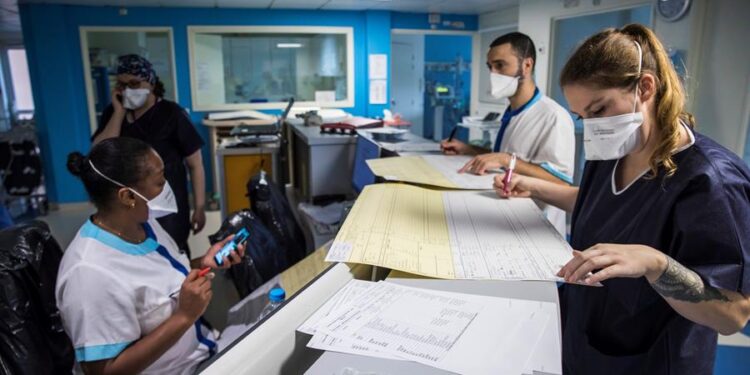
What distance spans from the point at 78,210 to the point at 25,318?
5070 mm

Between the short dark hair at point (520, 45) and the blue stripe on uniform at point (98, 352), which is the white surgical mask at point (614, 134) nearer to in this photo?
the short dark hair at point (520, 45)

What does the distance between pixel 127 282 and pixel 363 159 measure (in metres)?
0.96

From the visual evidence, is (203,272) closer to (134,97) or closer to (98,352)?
(98,352)

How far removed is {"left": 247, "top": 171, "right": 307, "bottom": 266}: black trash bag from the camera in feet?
7.84

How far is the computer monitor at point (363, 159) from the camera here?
1.74 m

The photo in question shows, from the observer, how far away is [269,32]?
5.87 m

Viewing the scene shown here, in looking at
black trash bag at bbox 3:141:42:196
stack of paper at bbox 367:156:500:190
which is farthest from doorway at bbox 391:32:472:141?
stack of paper at bbox 367:156:500:190

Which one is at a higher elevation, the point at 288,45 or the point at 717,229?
the point at 288,45

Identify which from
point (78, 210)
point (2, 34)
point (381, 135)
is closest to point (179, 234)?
point (381, 135)

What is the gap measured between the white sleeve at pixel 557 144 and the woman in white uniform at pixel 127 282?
3.44 feet

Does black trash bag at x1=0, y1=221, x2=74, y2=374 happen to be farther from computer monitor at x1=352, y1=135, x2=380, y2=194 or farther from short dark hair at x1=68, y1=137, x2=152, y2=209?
computer monitor at x1=352, y1=135, x2=380, y2=194

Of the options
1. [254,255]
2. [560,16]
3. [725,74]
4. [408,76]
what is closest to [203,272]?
[254,255]

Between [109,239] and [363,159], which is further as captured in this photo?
[363,159]

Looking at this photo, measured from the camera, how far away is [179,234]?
2.36 metres
